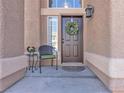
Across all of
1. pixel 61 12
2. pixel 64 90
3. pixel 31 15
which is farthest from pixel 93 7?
pixel 64 90

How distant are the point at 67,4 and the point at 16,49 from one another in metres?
4.41

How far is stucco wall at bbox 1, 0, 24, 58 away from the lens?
559 centimetres

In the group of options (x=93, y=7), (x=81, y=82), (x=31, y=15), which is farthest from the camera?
(x=31, y=15)

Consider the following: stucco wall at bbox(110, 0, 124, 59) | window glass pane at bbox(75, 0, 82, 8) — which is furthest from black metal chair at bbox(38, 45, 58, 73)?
stucco wall at bbox(110, 0, 124, 59)

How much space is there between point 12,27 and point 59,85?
1.92 m

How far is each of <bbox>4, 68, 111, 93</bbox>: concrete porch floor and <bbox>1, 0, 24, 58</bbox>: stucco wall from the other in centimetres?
83

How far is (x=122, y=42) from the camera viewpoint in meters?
5.30

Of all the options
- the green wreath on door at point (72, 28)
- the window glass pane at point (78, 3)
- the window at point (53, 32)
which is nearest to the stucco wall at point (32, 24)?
the window at point (53, 32)

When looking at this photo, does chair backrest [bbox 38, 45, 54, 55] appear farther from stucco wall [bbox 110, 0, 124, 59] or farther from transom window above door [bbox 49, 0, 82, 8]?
stucco wall [bbox 110, 0, 124, 59]

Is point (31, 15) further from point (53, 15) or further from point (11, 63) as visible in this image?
point (11, 63)

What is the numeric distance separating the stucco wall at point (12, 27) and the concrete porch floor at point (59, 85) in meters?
0.83

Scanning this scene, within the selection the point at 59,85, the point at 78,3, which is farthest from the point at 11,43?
the point at 78,3

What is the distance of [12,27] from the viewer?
241 inches

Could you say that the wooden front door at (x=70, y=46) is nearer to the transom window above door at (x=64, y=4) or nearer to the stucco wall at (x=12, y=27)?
the transom window above door at (x=64, y=4)
